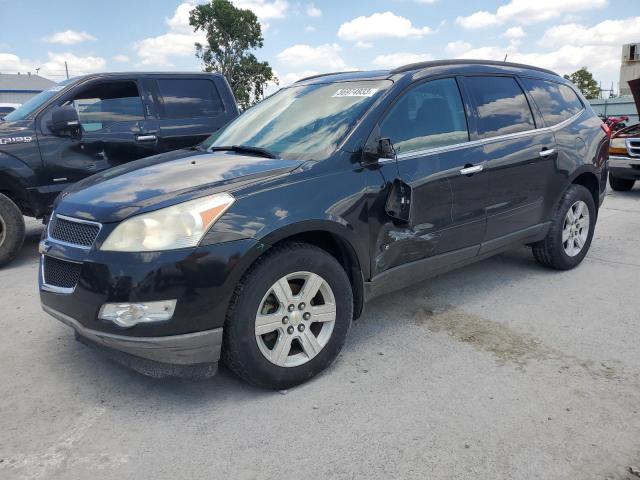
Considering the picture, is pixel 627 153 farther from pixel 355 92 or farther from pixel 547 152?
pixel 355 92

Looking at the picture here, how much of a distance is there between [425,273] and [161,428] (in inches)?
76.8

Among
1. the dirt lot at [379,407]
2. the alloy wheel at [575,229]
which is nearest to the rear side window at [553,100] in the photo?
the alloy wheel at [575,229]

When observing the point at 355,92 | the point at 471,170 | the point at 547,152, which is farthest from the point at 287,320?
the point at 547,152

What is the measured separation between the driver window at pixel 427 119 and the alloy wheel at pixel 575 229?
167 centimetres

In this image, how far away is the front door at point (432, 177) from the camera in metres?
3.39

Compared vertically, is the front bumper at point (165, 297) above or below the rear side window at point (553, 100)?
below

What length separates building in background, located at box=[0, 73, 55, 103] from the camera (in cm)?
4634

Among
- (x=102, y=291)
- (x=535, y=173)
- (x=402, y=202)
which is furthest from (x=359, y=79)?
(x=102, y=291)

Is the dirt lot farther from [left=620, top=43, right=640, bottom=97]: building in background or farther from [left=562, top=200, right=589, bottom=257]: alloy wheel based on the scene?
[left=620, top=43, right=640, bottom=97]: building in background

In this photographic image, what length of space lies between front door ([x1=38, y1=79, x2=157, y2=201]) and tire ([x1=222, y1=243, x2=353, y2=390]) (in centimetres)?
397

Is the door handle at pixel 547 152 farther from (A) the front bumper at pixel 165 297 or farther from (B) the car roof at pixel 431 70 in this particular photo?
(A) the front bumper at pixel 165 297

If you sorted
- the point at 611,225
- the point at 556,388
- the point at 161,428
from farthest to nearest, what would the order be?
the point at 611,225 → the point at 556,388 → the point at 161,428

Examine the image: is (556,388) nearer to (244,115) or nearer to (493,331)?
(493,331)

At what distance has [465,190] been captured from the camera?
12.4 feet
